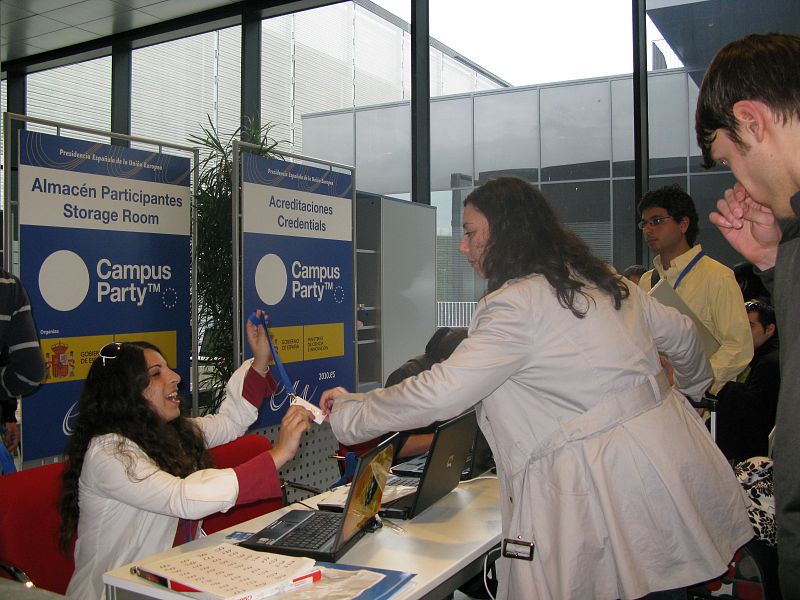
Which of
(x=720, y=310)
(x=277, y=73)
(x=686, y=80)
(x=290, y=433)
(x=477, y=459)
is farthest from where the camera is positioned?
(x=277, y=73)

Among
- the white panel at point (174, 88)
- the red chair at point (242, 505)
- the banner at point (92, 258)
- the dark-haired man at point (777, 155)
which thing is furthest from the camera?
the white panel at point (174, 88)

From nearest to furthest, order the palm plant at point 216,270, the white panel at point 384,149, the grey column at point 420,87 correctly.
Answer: the palm plant at point 216,270
the grey column at point 420,87
the white panel at point 384,149

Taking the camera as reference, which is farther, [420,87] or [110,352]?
[420,87]

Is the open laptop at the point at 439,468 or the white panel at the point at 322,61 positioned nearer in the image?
the open laptop at the point at 439,468

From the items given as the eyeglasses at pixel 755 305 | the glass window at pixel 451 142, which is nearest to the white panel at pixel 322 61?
the glass window at pixel 451 142

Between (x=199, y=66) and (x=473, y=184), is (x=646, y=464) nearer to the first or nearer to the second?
(x=473, y=184)

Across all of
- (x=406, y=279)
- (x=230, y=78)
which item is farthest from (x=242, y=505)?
(x=230, y=78)

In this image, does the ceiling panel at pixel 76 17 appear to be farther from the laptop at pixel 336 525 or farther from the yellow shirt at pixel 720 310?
the laptop at pixel 336 525

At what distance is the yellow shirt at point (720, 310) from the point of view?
2900 mm

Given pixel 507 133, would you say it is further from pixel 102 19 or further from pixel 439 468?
pixel 102 19

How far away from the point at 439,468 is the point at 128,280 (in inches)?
98.4

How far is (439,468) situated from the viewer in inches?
90.4

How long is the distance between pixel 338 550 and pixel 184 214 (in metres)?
3.01

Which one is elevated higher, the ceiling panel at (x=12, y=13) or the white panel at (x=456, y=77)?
the ceiling panel at (x=12, y=13)
